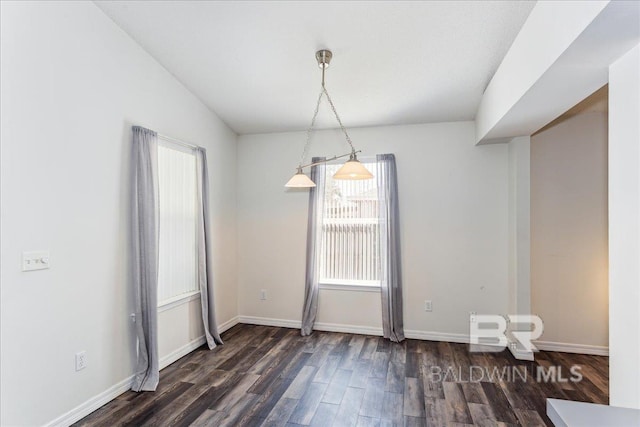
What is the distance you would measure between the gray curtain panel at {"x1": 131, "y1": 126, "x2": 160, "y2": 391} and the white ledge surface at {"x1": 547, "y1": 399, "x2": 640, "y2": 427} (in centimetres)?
288

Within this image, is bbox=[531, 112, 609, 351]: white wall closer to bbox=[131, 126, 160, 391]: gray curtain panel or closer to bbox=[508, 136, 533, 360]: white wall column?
bbox=[508, 136, 533, 360]: white wall column

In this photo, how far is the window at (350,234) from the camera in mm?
4188

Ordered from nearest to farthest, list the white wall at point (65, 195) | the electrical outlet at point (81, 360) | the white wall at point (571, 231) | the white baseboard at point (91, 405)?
1. the white wall at point (65, 195)
2. the white baseboard at point (91, 405)
3. the electrical outlet at point (81, 360)
4. the white wall at point (571, 231)

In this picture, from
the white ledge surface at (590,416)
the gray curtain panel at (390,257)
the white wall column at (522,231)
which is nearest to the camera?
A: the white ledge surface at (590,416)

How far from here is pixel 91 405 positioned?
2447 mm

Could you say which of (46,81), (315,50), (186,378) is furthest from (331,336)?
(46,81)

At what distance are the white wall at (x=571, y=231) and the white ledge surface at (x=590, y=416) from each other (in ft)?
11.3

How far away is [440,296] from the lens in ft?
12.9

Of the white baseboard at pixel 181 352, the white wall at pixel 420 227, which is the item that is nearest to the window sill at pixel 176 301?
the white baseboard at pixel 181 352

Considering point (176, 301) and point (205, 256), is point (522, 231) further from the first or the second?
point (176, 301)

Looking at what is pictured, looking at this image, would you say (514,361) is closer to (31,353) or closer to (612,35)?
(612,35)

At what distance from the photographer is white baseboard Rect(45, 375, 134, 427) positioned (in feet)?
7.39

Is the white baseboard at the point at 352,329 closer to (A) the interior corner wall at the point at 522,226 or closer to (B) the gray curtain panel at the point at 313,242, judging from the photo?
(B) the gray curtain panel at the point at 313,242

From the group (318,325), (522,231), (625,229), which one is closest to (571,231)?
(522,231)
